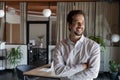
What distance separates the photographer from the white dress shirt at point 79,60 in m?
1.78

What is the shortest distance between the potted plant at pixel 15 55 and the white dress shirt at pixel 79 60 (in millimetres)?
7438

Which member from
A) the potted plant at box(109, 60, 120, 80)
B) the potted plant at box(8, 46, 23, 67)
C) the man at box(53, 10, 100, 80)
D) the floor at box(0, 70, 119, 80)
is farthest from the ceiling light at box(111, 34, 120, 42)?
the man at box(53, 10, 100, 80)

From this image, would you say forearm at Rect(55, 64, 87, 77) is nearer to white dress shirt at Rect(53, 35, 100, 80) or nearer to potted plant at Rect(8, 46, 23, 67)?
white dress shirt at Rect(53, 35, 100, 80)

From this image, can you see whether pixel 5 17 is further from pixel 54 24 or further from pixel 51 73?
pixel 51 73

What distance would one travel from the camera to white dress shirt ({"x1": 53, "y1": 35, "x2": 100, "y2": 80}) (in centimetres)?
178

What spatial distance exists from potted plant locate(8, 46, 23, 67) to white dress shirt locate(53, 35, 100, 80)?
7.44 meters

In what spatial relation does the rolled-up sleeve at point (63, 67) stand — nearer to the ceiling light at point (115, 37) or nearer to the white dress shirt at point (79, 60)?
the white dress shirt at point (79, 60)

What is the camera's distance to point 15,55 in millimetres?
9133

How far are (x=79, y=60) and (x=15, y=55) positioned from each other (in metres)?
7.58

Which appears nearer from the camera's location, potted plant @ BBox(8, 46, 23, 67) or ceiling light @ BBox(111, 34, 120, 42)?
ceiling light @ BBox(111, 34, 120, 42)

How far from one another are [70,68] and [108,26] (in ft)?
24.0

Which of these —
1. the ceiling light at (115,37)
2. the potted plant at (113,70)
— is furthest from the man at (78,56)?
the ceiling light at (115,37)

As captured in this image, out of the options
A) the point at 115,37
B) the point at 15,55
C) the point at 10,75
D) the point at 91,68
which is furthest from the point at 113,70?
the point at 91,68

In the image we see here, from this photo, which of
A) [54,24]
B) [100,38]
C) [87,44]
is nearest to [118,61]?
[100,38]
